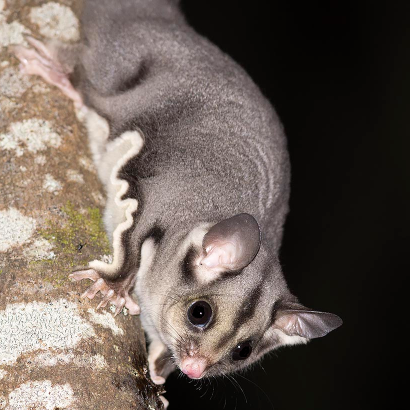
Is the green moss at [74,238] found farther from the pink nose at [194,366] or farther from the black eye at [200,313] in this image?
the pink nose at [194,366]

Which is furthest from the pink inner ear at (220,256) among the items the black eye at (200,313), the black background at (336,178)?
the black background at (336,178)

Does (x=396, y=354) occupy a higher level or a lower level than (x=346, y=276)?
lower

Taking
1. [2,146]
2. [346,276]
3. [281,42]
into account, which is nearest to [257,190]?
[2,146]

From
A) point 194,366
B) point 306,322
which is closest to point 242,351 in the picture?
point 194,366

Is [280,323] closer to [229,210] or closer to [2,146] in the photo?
[229,210]

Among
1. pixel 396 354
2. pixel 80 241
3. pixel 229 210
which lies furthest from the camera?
pixel 396 354

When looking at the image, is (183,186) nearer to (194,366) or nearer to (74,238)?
(74,238)
